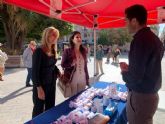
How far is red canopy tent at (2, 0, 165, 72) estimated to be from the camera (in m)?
4.62

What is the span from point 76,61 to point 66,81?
0.36 metres

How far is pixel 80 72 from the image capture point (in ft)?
16.1

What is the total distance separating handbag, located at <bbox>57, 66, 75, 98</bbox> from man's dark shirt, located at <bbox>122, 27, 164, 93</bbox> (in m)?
2.02

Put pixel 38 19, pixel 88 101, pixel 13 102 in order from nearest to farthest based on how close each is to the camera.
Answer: pixel 88 101, pixel 13 102, pixel 38 19

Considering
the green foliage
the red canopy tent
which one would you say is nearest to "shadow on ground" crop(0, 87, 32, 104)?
the red canopy tent

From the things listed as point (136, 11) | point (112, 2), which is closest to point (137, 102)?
point (136, 11)

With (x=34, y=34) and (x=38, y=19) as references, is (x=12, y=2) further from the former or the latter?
(x=34, y=34)

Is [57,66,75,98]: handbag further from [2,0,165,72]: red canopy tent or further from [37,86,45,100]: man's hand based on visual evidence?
[2,0,165,72]: red canopy tent

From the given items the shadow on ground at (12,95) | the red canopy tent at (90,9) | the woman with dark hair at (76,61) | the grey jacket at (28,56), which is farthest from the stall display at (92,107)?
the grey jacket at (28,56)

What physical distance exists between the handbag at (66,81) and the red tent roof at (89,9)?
93cm

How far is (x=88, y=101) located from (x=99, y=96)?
1.69 feet

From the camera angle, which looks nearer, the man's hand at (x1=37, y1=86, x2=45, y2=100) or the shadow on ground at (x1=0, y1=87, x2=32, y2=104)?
the man's hand at (x1=37, y1=86, x2=45, y2=100)

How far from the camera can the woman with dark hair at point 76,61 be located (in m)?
4.84

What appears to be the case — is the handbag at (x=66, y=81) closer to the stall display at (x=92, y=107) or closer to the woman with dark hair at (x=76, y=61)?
the woman with dark hair at (x=76, y=61)
